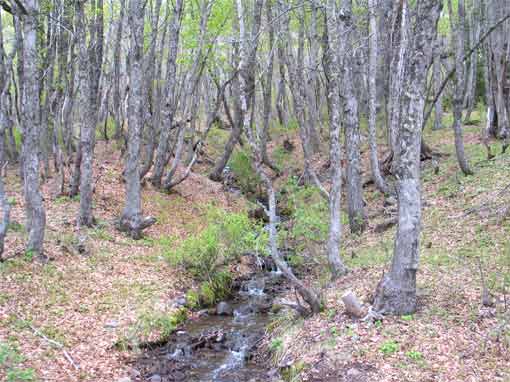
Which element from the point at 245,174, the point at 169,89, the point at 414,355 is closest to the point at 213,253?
the point at 169,89

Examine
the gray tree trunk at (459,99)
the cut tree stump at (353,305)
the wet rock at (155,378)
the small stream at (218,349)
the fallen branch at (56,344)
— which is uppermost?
the gray tree trunk at (459,99)

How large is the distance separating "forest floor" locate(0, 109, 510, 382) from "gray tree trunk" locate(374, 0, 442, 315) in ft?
1.31

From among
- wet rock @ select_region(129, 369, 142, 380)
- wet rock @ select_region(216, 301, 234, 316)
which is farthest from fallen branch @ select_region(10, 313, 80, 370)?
wet rock @ select_region(216, 301, 234, 316)

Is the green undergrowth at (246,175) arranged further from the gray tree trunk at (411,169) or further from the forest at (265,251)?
the gray tree trunk at (411,169)

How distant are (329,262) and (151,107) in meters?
14.3

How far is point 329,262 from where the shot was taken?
1039cm

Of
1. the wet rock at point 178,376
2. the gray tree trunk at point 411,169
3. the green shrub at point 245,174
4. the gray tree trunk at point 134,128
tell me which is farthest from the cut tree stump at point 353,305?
→ the green shrub at point 245,174

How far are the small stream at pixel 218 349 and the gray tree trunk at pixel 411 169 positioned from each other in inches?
96.0

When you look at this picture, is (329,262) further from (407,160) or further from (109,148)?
(109,148)

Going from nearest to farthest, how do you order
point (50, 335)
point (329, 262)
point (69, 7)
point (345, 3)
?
point (50, 335)
point (329, 262)
point (345, 3)
point (69, 7)

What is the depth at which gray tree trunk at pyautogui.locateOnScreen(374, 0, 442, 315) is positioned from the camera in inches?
286

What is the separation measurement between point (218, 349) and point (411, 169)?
16.8 feet

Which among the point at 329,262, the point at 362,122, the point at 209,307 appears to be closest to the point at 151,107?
Result: the point at 362,122

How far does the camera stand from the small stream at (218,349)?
27.2 feet
